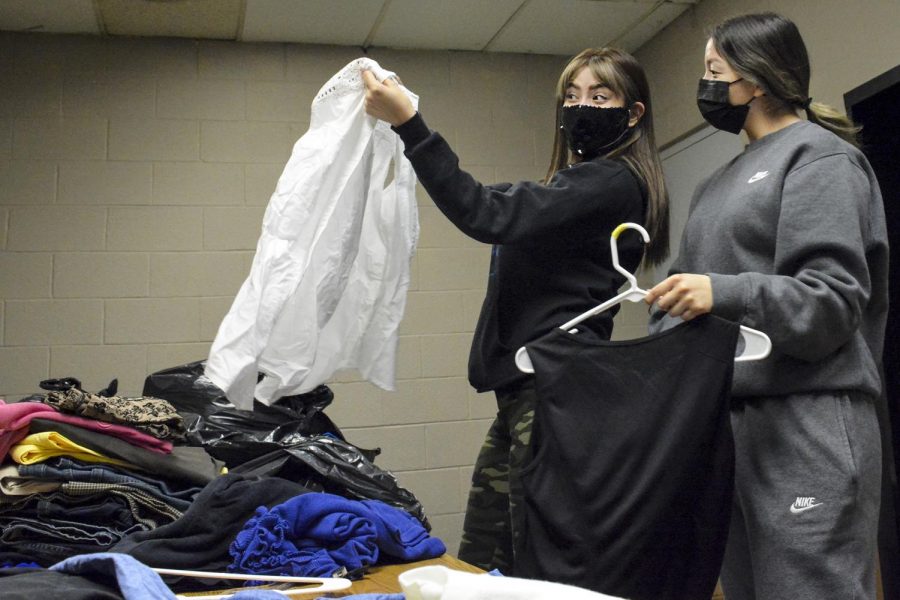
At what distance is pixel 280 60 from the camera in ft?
12.7

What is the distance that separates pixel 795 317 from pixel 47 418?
52.3 inches

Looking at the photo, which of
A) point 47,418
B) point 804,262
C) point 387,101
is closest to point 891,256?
point 804,262

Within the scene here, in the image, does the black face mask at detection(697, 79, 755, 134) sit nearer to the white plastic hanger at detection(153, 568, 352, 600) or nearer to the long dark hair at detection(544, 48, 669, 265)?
the long dark hair at detection(544, 48, 669, 265)

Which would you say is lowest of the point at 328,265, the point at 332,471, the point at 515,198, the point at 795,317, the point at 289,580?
the point at 289,580

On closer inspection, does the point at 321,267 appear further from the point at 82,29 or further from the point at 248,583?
A: the point at 82,29

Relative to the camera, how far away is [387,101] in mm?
1675

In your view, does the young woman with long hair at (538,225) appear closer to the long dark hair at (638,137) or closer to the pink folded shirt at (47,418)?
the long dark hair at (638,137)

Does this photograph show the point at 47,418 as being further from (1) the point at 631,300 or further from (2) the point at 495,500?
(1) the point at 631,300

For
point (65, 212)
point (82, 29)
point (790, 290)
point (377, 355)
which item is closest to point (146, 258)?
point (65, 212)

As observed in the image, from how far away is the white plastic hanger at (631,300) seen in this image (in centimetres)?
138

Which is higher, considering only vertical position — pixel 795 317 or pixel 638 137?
pixel 638 137

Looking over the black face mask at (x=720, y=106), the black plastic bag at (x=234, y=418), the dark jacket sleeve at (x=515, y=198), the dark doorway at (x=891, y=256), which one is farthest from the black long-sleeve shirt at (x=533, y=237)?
the dark doorway at (x=891, y=256)

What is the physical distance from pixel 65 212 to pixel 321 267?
2.22 meters

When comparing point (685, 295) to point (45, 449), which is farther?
point (45, 449)
